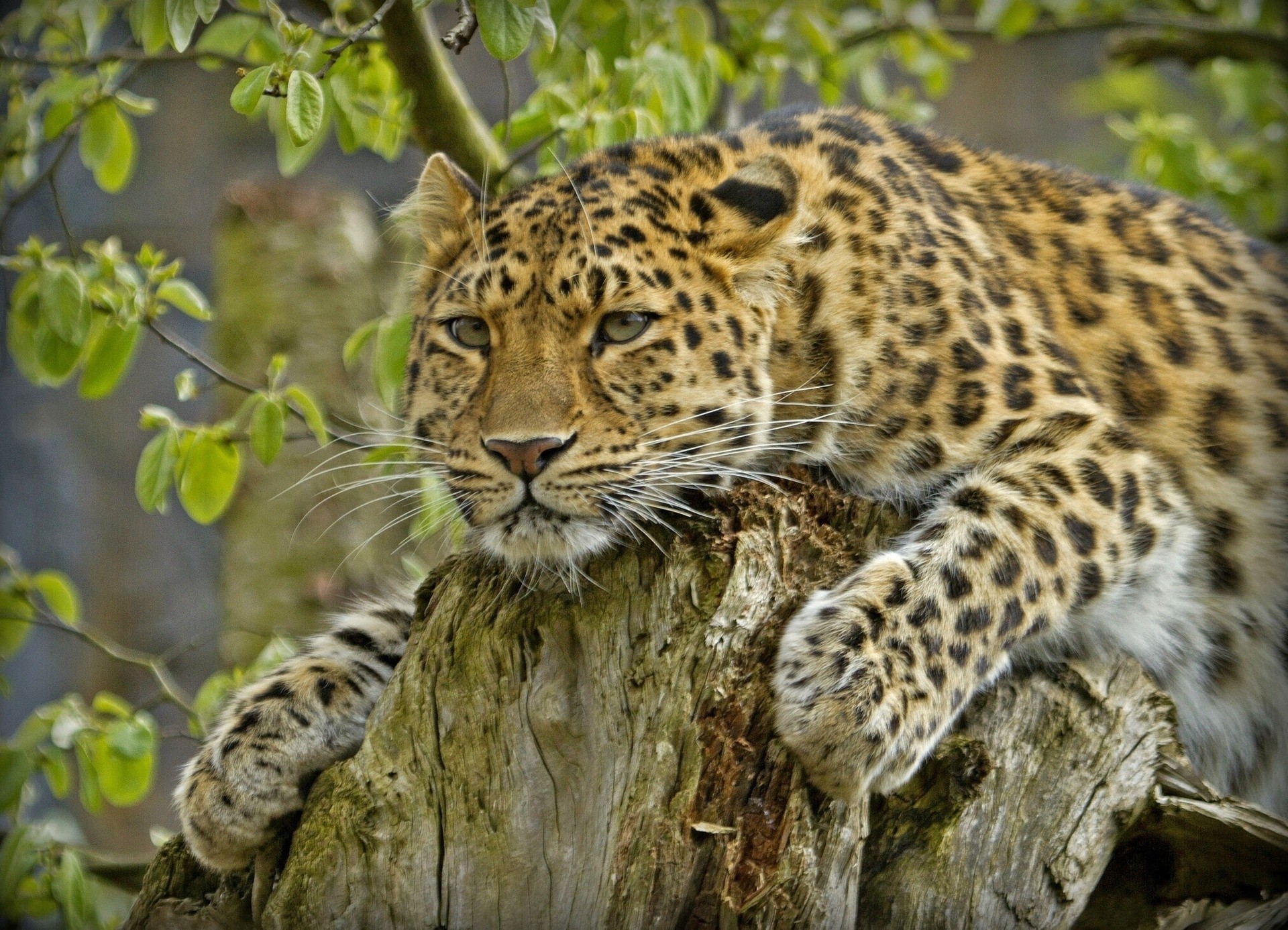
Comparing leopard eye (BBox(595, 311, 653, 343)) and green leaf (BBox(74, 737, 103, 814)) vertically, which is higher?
leopard eye (BBox(595, 311, 653, 343))

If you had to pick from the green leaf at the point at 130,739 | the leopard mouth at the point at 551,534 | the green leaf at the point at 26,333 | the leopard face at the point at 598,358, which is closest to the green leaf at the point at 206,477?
the green leaf at the point at 26,333

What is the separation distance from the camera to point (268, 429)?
17.7 ft

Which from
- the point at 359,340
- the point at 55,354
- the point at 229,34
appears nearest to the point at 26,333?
the point at 55,354

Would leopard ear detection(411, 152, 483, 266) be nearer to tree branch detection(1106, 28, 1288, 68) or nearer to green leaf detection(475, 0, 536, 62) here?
green leaf detection(475, 0, 536, 62)

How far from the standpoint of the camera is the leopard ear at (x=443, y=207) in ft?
17.8

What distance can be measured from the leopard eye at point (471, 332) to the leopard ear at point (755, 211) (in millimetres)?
959

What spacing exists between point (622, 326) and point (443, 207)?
48.6 inches

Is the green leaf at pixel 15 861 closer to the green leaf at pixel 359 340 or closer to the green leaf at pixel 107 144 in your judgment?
the green leaf at pixel 359 340

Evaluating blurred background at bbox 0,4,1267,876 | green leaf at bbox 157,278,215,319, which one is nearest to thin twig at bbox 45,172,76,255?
green leaf at bbox 157,278,215,319

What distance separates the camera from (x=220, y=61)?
20.6 feet

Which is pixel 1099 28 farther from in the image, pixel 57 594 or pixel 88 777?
pixel 88 777

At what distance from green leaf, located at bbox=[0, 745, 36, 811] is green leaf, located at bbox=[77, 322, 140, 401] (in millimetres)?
1948

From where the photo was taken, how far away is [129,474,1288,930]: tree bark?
404 centimetres

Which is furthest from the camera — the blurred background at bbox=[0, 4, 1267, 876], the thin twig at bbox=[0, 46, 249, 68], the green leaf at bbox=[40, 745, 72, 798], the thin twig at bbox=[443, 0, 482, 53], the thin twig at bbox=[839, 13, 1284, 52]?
the blurred background at bbox=[0, 4, 1267, 876]
